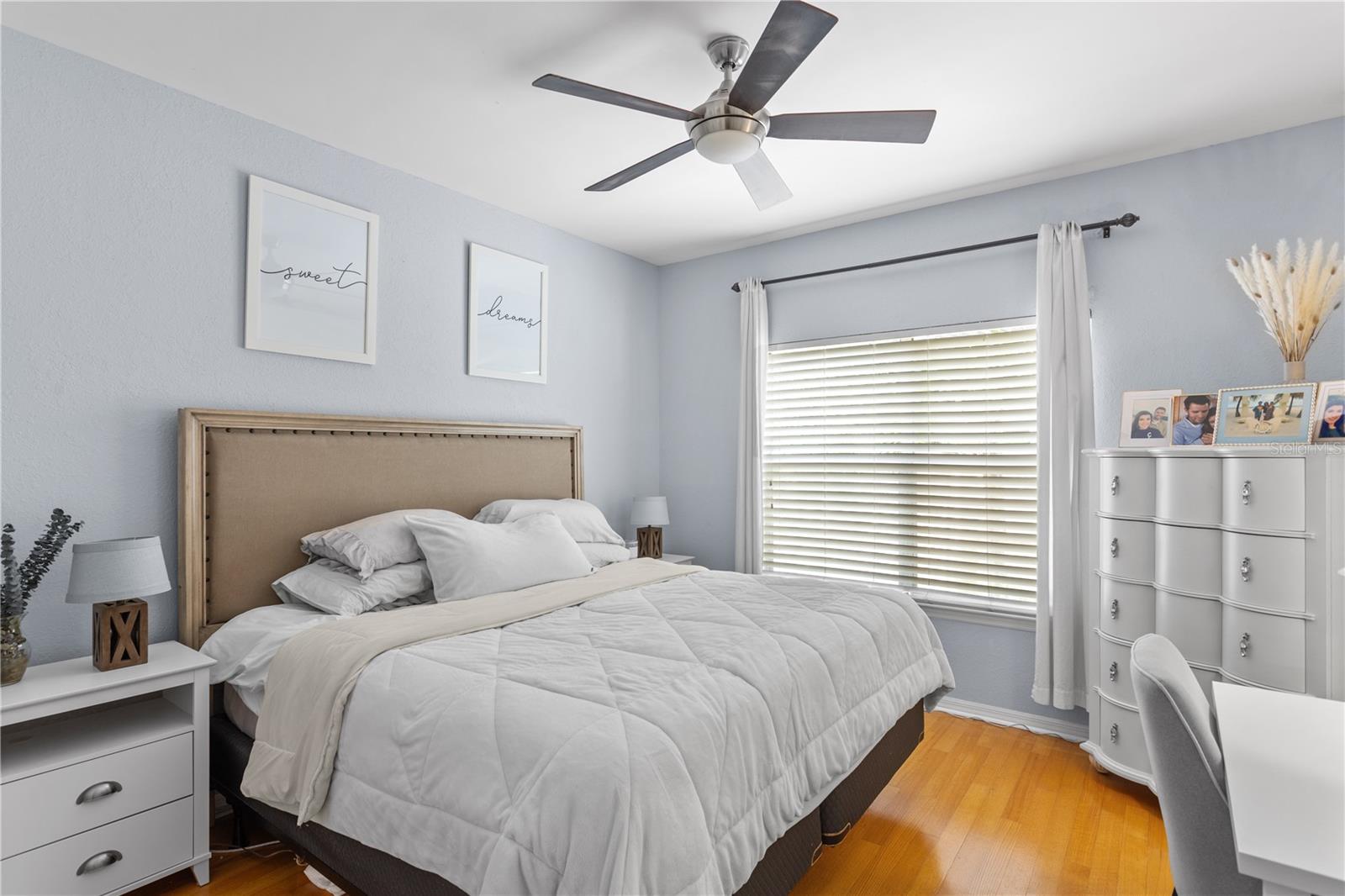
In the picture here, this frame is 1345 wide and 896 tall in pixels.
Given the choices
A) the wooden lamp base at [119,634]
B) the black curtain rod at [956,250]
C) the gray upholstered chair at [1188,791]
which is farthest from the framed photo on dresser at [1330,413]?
the wooden lamp base at [119,634]

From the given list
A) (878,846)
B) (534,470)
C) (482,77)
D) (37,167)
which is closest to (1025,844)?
(878,846)

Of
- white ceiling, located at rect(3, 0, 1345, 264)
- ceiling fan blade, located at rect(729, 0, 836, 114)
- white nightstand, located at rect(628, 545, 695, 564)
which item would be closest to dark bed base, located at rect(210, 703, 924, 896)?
white nightstand, located at rect(628, 545, 695, 564)

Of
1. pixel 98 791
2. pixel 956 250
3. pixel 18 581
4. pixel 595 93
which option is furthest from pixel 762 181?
pixel 98 791

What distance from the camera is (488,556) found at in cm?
267

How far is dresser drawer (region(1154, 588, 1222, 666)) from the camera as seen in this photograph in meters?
2.42

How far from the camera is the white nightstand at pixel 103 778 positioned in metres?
1.79

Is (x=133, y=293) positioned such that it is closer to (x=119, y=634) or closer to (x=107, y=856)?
(x=119, y=634)

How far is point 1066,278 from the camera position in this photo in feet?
10.4

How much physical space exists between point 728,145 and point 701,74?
0.45m

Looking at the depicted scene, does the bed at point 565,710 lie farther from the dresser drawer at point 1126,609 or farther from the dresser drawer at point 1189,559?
the dresser drawer at point 1189,559

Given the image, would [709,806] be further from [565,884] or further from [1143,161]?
[1143,161]

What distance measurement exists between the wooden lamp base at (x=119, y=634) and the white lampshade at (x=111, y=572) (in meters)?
0.06

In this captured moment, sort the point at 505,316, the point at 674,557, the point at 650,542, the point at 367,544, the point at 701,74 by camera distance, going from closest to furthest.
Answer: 1. the point at 701,74
2. the point at 367,544
3. the point at 505,316
4. the point at 650,542
5. the point at 674,557

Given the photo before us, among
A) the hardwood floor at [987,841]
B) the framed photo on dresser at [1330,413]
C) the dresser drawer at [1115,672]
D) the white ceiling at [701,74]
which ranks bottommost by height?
the hardwood floor at [987,841]
